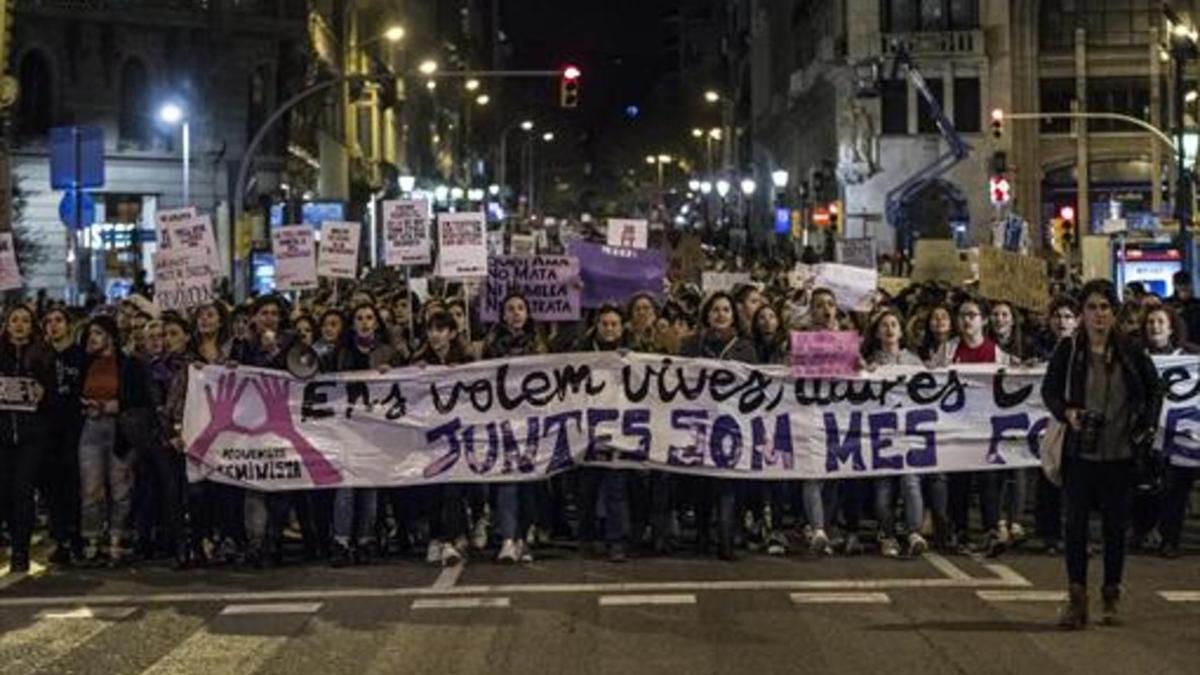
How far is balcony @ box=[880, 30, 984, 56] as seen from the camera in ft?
200

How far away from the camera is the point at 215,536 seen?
1233cm

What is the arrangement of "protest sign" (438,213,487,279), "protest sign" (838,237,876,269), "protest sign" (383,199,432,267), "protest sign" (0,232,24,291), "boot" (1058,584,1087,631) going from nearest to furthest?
"boot" (1058,584,1087,631), "protest sign" (0,232,24,291), "protest sign" (438,213,487,279), "protest sign" (383,199,432,267), "protest sign" (838,237,876,269)

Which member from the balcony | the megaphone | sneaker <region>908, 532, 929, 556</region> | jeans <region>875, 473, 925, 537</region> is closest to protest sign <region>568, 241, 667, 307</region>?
the megaphone

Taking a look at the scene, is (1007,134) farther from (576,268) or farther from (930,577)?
(930,577)

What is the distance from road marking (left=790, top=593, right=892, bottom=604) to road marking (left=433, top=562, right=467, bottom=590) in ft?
7.22

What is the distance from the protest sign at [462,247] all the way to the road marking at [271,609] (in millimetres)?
6024

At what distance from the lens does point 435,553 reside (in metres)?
11.6

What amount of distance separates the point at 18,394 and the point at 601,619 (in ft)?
15.1

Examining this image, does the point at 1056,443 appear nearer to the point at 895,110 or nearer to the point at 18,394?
the point at 18,394

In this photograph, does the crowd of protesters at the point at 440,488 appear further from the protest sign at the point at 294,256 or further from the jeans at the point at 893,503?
the protest sign at the point at 294,256

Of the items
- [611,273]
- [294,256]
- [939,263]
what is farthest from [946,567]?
[939,263]

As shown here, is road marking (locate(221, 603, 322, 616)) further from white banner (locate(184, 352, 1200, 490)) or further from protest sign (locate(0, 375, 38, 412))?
protest sign (locate(0, 375, 38, 412))

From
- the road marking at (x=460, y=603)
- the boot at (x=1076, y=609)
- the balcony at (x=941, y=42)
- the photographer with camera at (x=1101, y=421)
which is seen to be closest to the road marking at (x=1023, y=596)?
the photographer with camera at (x=1101, y=421)

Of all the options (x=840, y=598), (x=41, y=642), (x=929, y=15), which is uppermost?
(x=929, y=15)
